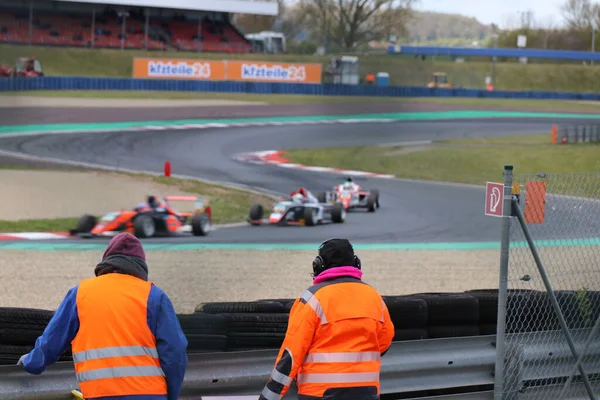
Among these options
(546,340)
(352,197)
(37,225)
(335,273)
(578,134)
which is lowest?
(37,225)

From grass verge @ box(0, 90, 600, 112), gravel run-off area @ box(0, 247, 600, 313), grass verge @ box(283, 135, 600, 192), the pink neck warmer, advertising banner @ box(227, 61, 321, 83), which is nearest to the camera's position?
the pink neck warmer

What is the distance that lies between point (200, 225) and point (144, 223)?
3.07 ft

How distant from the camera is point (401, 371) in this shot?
194 inches

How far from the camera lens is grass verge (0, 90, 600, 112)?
1103 inches

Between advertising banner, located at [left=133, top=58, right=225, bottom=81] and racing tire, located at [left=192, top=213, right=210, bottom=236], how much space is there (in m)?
16.1

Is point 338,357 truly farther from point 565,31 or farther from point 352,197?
point 565,31

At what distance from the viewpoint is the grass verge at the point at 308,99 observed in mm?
28016

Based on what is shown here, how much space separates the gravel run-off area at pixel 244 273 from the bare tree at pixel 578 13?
1233 centimetres

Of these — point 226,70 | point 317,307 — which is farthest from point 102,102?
point 317,307

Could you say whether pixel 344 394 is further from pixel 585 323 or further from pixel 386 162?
pixel 386 162

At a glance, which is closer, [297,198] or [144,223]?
[144,223]

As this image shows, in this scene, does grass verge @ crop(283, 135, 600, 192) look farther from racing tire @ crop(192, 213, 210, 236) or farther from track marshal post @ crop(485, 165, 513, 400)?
track marshal post @ crop(485, 165, 513, 400)

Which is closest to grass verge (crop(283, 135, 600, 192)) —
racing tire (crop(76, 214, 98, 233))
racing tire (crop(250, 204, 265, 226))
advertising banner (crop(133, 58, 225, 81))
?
advertising banner (crop(133, 58, 225, 81))

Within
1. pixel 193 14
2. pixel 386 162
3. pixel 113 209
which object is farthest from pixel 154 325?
pixel 193 14
